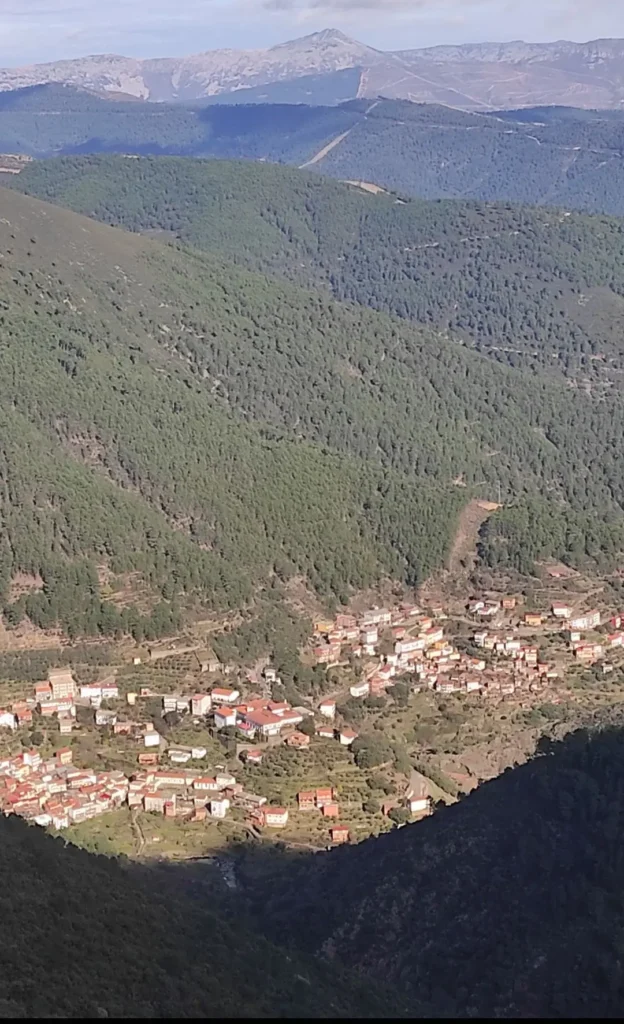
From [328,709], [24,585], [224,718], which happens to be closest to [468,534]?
[328,709]

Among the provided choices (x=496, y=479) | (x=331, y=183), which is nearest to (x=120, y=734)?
(x=496, y=479)

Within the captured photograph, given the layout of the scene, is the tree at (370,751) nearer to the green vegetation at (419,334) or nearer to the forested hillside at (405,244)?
the green vegetation at (419,334)

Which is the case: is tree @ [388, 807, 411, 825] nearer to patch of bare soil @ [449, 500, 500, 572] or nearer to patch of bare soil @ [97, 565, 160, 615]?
patch of bare soil @ [97, 565, 160, 615]

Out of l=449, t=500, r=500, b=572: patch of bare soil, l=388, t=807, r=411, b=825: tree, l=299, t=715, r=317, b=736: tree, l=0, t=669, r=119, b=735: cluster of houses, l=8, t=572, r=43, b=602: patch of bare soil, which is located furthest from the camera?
l=449, t=500, r=500, b=572: patch of bare soil

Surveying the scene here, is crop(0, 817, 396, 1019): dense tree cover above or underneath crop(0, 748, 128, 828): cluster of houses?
above

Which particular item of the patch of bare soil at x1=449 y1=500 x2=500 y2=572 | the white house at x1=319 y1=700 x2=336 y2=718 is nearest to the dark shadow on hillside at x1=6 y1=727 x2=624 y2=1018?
the white house at x1=319 y1=700 x2=336 y2=718

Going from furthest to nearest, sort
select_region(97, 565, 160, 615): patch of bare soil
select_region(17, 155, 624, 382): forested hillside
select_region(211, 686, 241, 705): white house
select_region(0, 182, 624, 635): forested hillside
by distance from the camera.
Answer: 1. select_region(17, 155, 624, 382): forested hillside
2. select_region(0, 182, 624, 635): forested hillside
3. select_region(97, 565, 160, 615): patch of bare soil
4. select_region(211, 686, 241, 705): white house
